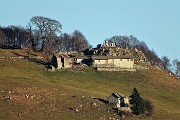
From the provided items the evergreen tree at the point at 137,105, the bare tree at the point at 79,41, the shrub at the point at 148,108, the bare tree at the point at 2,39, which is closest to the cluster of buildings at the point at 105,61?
the bare tree at the point at 79,41

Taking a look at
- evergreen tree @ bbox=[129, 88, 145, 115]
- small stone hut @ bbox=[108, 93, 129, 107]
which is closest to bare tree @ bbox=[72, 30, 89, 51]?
small stone hut @ bbox=[108, 93, 129, 107]

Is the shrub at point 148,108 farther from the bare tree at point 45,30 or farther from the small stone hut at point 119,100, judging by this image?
the bare tree at point 45,30

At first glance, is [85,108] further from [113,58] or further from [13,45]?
[13,45]

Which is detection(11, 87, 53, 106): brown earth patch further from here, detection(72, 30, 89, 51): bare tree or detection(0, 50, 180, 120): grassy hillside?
detection(72, 30, 89, 51): bare tree

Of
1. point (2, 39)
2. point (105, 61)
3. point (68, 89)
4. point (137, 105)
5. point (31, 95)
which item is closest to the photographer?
point (137, 105)

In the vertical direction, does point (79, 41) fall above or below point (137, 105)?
above

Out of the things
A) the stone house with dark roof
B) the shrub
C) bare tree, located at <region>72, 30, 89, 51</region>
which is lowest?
the shrub

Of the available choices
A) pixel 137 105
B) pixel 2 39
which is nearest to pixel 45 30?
pixel 2 39

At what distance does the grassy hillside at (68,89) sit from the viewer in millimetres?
101375

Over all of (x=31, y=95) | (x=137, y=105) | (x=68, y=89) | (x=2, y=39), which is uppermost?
(x=2, y=39)

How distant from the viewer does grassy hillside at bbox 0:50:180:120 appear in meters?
101

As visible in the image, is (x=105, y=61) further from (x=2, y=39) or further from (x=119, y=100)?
(x=119, y=100)

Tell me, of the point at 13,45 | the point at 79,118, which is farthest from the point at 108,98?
the point at 13,45

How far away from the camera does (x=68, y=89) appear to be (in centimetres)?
11762
